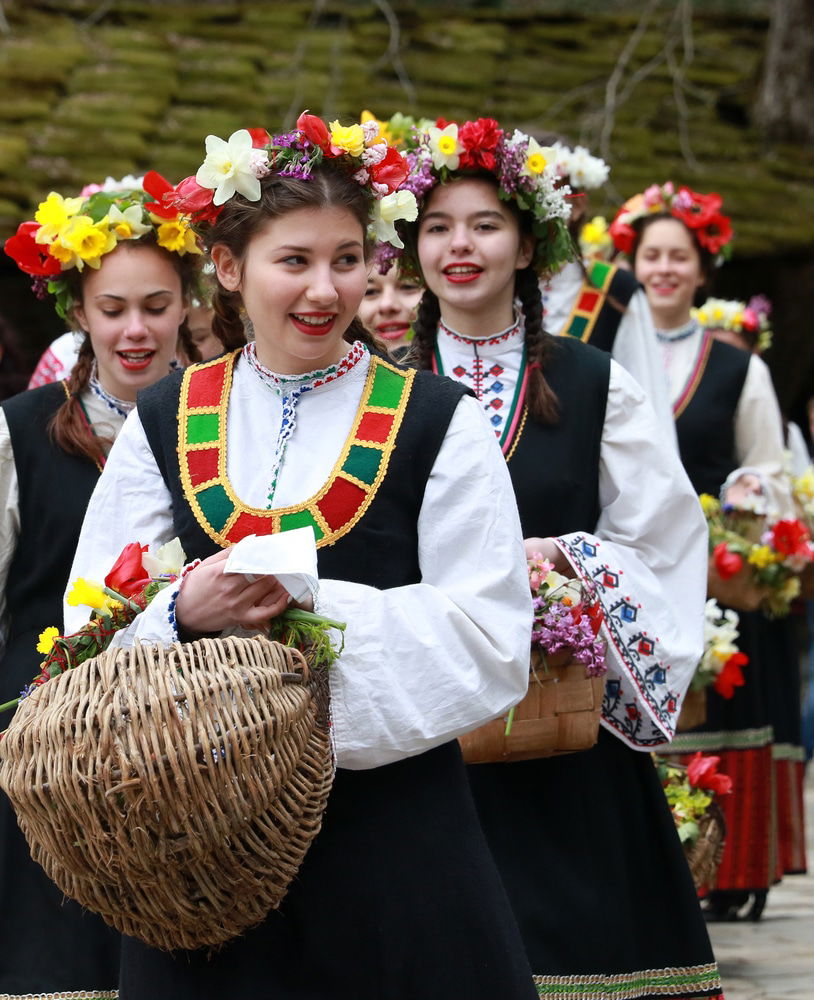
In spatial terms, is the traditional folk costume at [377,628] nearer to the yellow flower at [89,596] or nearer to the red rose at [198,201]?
the yellow flower at [89,596]

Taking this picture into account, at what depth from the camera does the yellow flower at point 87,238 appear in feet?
12.7

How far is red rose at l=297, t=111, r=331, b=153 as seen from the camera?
2867mm

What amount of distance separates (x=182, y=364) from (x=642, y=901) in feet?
5.24

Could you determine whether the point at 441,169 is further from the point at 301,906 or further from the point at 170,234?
the point at 301,906

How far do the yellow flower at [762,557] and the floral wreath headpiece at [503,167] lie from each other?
1676 mm

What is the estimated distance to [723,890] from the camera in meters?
6.11

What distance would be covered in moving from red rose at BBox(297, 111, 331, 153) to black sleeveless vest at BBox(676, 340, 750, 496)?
10.8 ft

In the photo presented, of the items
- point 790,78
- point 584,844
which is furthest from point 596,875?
point 790,78

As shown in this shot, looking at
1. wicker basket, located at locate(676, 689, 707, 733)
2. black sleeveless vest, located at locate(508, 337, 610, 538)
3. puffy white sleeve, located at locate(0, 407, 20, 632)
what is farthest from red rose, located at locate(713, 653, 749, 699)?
puffy white sleeve, located at locate(0, 407, 20, 632)

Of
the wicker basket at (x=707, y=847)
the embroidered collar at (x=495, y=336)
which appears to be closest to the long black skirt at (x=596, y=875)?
the wicker basket at (x=707, y=847)

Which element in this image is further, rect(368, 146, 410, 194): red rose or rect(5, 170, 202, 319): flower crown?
rect(5, 170, 202, 319): flower crown

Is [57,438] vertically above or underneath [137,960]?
above

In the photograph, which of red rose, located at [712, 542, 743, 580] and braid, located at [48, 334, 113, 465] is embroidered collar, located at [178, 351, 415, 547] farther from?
red rose, located at [712, 542, 743, 580]

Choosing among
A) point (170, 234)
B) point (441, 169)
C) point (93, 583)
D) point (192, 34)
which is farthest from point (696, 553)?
point (192, 34)
